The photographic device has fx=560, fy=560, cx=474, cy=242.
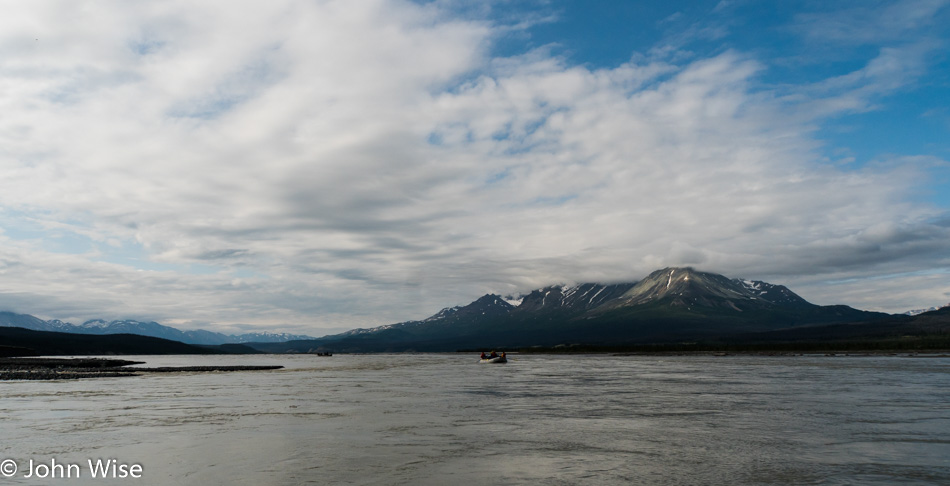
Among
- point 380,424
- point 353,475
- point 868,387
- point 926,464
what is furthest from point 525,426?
point 868,387

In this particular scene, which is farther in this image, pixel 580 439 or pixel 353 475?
pixel 580 439

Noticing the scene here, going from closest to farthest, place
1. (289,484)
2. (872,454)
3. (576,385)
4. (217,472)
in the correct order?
(289,484)
(217,472)
(872,454)
(576,385)

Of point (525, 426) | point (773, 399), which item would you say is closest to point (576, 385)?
point (773, 399)

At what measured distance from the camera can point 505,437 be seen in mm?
30719

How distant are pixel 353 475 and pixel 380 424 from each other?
1419 centimetres

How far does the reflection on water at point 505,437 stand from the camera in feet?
73.8

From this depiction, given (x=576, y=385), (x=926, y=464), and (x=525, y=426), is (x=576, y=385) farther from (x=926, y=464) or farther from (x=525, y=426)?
(x=926, y=464)

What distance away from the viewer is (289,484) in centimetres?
2098

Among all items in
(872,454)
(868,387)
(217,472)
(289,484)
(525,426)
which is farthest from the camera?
(868,387)

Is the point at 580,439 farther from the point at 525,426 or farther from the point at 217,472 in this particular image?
the point at 217,472

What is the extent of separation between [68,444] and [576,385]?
2022 inches

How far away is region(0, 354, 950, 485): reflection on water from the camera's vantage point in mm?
22500

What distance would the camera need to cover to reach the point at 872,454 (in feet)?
83.4

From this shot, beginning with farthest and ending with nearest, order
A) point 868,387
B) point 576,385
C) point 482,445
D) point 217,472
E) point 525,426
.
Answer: point 576,385
point 868,387
point 525,426
point 482,445
point 217,472
